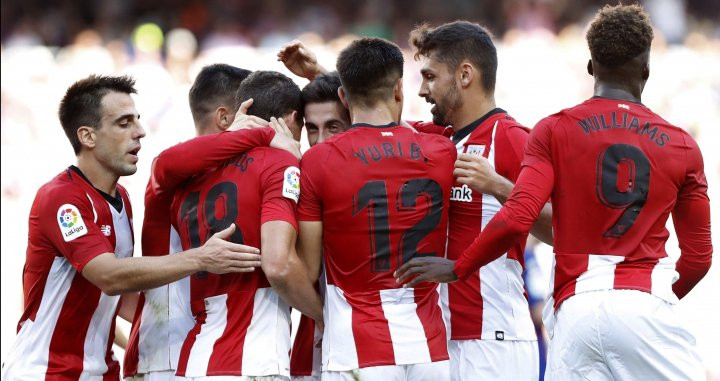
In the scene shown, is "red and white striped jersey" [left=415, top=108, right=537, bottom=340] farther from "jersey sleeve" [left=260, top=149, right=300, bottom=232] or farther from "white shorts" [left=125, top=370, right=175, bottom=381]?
"white shorts" [left=125, top=370, right=175, bottom=381]

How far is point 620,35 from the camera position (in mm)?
4855

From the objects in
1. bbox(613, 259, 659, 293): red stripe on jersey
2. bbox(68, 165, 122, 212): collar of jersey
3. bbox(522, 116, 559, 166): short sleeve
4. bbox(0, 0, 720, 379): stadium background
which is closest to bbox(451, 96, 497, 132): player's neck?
bbox(522, 116, 559, 166): short sleeve

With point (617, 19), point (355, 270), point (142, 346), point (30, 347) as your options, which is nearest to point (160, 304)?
point (142, 346)

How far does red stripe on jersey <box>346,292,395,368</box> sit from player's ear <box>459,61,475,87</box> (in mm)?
1290

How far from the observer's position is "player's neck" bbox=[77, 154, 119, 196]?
5.79 meters

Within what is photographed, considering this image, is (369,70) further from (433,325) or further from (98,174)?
(98,174)

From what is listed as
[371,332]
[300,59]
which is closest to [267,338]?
[371,332]

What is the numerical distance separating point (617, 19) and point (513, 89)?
11441 mm

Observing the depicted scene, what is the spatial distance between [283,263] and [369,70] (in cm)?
104

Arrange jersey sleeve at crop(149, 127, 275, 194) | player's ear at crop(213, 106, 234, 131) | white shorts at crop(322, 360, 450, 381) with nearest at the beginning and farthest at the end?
white shorts at crop(322, 360, 450, 381)
jersey sleeve at crop(149, 127, 275, 194)
player's ear at crop(213, 106, 234, 131)

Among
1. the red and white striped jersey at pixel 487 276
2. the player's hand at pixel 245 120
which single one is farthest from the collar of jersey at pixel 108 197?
the red and white striped jersey at pixel 487 276

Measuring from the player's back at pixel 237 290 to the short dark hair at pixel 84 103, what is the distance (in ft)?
2.91

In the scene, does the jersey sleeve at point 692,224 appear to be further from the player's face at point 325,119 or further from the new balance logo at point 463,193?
the player's face at point 325,119

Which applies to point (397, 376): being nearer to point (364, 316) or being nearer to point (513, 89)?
point (364, 316)
